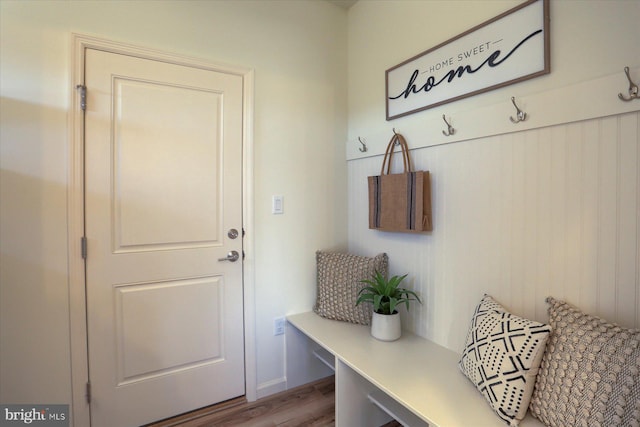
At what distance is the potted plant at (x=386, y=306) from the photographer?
1704mm

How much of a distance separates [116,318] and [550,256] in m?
2.07

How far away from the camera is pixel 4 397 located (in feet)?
4.58

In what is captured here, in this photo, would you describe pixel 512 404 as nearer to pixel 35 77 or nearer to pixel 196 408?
pixel 196 408

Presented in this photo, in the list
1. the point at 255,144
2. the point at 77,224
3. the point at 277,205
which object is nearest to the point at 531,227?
the point at 277,205

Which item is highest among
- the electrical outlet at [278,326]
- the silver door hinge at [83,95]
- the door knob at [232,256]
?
the silver door hinge at [83,95]

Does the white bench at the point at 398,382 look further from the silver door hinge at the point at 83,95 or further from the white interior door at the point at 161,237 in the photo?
the silver door hinge at the point at 83,95

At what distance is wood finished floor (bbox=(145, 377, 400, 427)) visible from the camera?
5.72ft

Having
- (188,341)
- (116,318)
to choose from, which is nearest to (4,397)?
(116,318)

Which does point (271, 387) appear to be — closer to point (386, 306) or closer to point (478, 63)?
point (386, 306)

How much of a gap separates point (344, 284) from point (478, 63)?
55.3 inches

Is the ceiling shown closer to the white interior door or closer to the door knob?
the white interior door

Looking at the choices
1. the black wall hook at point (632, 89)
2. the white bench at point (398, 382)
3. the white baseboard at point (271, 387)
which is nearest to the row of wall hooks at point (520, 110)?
the black wall hook at point (632, 89)

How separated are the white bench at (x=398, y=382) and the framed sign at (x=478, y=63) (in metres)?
1.31

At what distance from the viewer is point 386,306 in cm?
174
